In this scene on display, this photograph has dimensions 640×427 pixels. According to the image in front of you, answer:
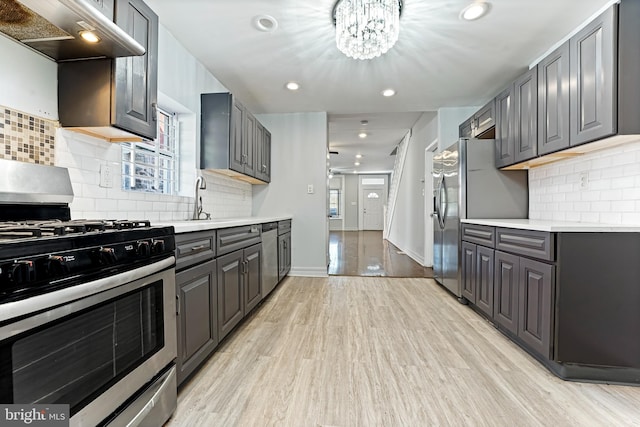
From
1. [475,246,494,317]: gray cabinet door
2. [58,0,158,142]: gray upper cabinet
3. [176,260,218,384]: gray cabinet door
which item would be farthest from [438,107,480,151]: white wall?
[58,0,158,142]: gray upper cabinet

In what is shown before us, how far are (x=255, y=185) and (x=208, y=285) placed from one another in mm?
2751

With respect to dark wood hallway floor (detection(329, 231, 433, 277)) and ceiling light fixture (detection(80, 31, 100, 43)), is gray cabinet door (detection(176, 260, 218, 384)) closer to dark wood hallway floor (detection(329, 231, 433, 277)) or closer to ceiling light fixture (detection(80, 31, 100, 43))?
ceiling light fixture (detection(80, 31, 100, 43))

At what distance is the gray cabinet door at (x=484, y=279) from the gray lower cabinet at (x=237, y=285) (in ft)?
6.76

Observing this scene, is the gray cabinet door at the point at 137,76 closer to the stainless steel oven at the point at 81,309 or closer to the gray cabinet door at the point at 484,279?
the stainless steel oven at the point at 81,309

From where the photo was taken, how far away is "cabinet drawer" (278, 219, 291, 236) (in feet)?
12.0

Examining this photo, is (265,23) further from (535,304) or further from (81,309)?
(535,304)

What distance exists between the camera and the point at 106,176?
1.75 meters

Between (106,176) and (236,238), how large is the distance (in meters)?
0.93

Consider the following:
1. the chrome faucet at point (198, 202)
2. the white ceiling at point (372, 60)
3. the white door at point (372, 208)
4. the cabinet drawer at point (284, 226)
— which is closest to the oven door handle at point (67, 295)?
the chrome faucet at point (198, 202)

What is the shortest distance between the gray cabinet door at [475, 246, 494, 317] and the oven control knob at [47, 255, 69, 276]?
273cm

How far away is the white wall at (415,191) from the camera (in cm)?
503

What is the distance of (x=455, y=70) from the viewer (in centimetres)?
302

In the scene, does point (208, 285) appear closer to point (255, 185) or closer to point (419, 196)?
point (255, 185)

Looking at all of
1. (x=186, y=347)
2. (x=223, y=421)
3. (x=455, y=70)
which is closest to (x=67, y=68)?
(x=186, y=347)
